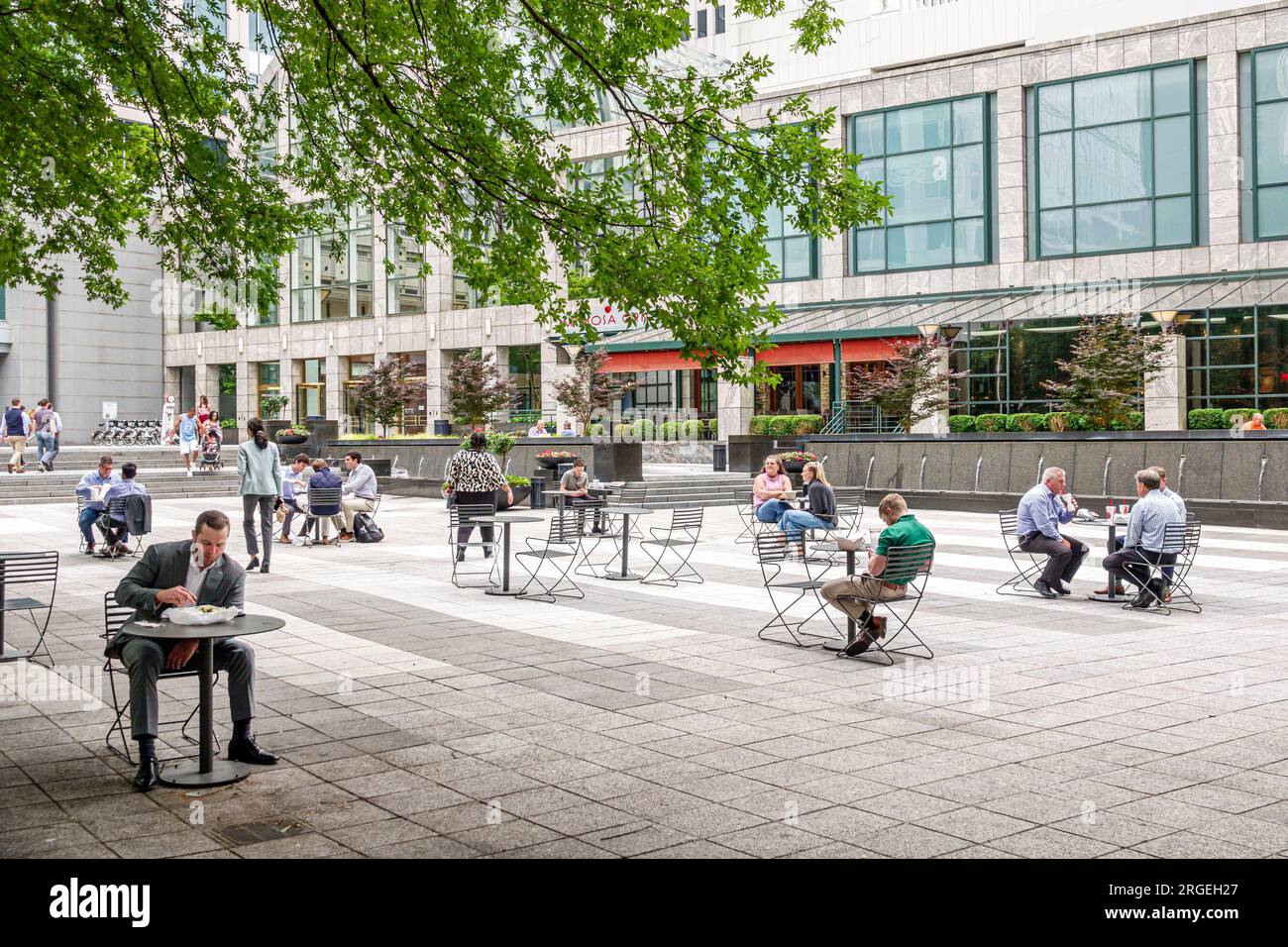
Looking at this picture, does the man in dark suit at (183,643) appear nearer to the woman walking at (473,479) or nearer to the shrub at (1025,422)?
the woman walking at (473,479)

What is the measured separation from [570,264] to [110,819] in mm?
5627

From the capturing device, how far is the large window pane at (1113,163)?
111 ft

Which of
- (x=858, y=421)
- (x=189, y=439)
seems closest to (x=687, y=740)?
(x=858, y=421)

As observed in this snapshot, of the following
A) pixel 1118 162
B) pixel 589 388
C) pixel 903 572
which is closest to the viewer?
pixel 903 572

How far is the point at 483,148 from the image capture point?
898 centimetres

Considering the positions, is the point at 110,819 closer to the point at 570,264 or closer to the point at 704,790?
the point at 704,790

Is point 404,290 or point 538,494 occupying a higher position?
point 404,290

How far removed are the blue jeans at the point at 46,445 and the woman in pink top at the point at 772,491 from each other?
24354 millimetres

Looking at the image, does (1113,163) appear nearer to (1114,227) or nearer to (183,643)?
(1114,227)

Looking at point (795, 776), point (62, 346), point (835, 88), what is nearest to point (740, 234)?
point (795, 776)

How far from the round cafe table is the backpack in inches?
522

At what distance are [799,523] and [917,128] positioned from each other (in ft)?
84.8

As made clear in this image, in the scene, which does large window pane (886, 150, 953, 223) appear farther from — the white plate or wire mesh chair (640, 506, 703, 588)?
the white plate

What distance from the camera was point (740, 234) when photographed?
9.20 meters
